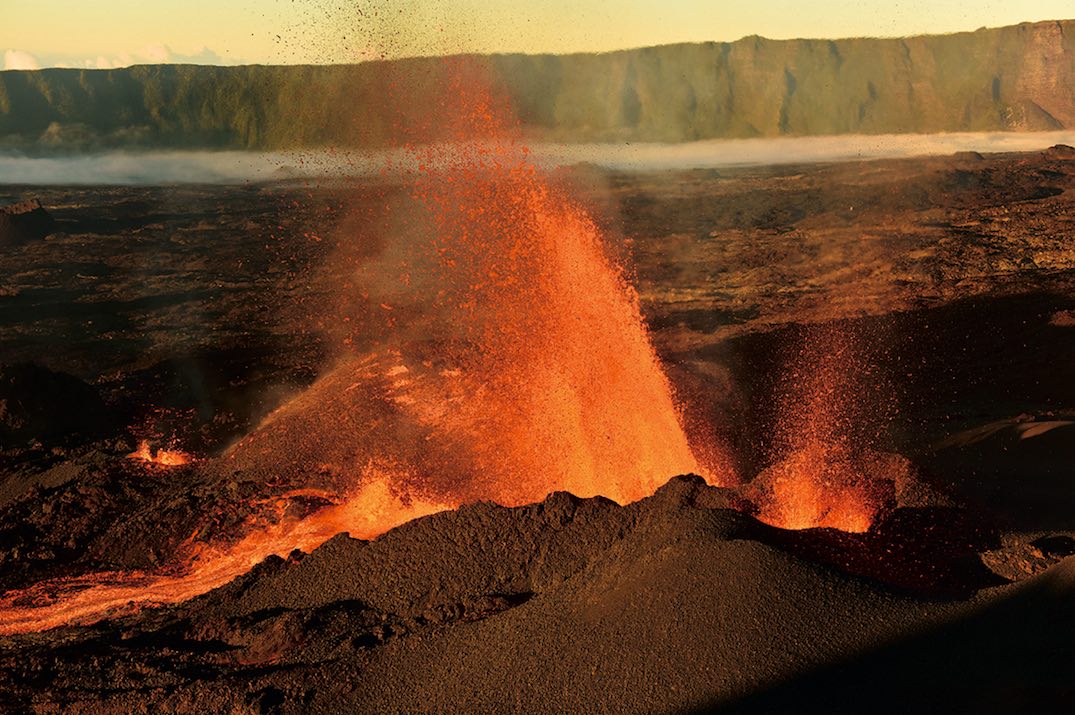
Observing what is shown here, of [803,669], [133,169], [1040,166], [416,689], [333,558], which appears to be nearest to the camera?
[803,669]

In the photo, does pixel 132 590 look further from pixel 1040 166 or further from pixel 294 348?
pixel 1040 166

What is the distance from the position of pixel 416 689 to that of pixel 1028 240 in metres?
26.1

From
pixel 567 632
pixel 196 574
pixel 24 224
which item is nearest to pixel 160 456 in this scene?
pixel 196 574

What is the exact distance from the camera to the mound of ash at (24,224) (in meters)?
33.7

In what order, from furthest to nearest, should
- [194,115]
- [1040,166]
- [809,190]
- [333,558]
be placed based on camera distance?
[194,115], [809,190], [1040,166], [333,558]

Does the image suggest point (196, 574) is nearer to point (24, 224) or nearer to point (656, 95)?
point (24, 224)

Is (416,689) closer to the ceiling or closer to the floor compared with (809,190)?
closer to the floor

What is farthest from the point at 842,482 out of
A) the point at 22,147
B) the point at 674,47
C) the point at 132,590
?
the point at 674,47

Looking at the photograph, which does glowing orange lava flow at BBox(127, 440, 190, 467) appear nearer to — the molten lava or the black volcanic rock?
the black volcanic rock

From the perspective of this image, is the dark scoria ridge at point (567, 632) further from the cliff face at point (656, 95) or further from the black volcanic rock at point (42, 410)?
the cliff face at point (656, 95)

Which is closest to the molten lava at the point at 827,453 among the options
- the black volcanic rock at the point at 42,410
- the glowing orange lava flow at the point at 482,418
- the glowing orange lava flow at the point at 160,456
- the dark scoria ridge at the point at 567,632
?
the dark scoria ridge at the point at 567,632

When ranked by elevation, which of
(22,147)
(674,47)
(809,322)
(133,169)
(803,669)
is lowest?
(803,669)

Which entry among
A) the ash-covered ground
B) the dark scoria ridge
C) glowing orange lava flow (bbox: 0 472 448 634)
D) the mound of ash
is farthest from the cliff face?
the dark scoria ridge

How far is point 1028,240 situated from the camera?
2753 cm
